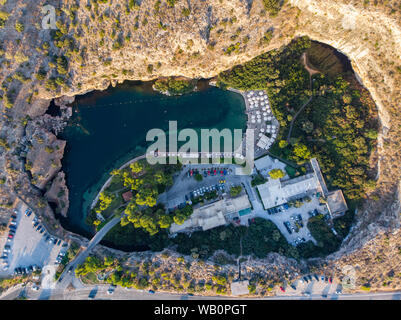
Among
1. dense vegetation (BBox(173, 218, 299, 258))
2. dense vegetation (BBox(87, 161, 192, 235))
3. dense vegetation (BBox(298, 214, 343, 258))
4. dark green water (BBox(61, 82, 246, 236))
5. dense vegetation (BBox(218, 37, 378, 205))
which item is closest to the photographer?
dense vegetation (BBox(87, 161, 192, 235))

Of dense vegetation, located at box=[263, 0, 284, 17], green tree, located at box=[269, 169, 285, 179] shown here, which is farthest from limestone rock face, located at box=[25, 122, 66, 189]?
dense vegetation, located at box=[263, 0, 284, 17]

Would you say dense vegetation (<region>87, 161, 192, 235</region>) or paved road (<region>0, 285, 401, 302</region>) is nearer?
paved road (<region>0, 285, 401, 302</region>)

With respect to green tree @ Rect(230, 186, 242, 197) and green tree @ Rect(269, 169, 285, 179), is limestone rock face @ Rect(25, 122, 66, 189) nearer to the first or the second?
green tree @ Rect(230, 186, 242, 197)

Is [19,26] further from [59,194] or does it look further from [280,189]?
[280,189]

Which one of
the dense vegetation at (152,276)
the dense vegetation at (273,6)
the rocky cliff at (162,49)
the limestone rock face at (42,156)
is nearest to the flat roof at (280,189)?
the rocky cliff at (162,49)

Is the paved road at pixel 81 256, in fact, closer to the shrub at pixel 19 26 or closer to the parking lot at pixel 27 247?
the parking lot at pixel 27 247

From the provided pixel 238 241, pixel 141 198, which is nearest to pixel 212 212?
pixel 238 241

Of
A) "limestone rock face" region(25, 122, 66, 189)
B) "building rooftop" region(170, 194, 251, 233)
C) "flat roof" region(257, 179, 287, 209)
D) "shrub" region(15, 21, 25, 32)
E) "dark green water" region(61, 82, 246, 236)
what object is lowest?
"building rooftop" region(170, 194, 251, 233)

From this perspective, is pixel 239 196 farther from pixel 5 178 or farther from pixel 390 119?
pixel 5 178
